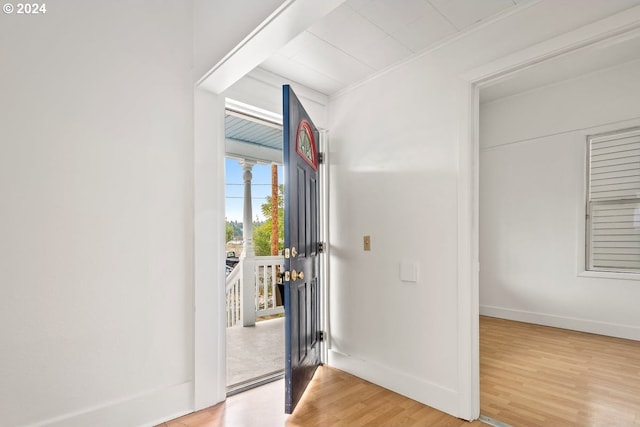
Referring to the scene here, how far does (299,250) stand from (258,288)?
2.69 meters

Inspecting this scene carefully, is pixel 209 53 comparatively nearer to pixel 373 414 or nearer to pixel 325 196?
pixel 325 196

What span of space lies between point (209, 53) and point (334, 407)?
2.51 meters

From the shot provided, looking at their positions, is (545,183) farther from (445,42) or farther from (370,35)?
(370,35)

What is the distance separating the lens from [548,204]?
→ 4.17 metres

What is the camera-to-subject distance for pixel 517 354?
3.26m

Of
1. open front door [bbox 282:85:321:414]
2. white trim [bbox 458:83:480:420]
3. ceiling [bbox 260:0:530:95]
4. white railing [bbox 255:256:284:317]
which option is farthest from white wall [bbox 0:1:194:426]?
white railing [bbox 255:256:284:317]

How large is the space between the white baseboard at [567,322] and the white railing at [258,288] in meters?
3.08

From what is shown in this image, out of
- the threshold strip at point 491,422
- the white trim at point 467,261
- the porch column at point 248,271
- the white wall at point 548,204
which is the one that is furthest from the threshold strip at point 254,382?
the white wall at point 548,204

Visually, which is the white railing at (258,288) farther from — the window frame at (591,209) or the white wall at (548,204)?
the window frame at (591,209)

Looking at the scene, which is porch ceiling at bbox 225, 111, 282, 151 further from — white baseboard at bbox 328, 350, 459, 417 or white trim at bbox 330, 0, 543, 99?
white baseboard at bbox 328, 350, 459, 417

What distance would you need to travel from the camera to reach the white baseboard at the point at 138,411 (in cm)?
181

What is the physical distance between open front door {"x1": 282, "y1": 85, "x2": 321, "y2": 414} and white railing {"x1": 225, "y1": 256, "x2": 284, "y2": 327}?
1.98 meters

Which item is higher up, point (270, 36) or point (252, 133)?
point (252, 133)

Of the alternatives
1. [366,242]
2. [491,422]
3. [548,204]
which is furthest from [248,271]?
[548,204]
